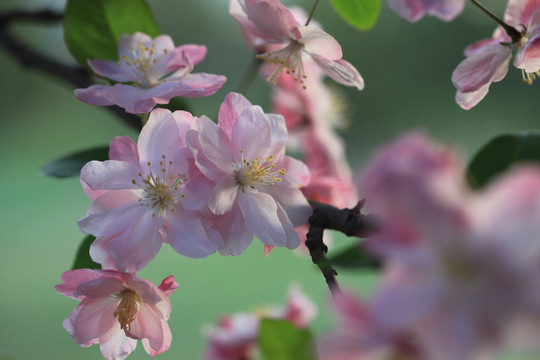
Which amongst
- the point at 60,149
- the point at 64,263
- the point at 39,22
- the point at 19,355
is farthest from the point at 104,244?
the point at 60,149

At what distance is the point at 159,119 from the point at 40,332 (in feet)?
8.57

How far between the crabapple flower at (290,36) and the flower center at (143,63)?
0.26ft

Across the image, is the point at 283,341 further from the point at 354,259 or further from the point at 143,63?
the point at 143,63

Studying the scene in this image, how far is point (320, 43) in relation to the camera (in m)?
0.46

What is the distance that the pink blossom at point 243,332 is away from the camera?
0.71 metres

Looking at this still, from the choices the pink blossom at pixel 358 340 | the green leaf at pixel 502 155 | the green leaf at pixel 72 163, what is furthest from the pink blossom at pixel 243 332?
the pink blossom at pixel 358 340

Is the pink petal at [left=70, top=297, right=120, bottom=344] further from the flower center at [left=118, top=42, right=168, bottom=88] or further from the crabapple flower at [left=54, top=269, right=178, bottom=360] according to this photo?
the flower center at [left=118, top=42, right=168, bottom=88]

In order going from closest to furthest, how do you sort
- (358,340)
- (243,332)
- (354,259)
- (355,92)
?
(358,340) → (354,259) → (243,332) → (355,92)

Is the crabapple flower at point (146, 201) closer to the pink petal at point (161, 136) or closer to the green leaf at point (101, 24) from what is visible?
the pink petal at point (161, 136)

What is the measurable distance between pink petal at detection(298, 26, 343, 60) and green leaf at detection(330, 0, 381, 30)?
0.39 ft

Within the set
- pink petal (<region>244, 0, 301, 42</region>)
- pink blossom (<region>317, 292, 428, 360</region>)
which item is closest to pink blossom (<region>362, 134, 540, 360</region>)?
pink blossom (<region>317, 292, 428, 360</region>)

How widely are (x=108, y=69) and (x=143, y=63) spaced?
0.18ft

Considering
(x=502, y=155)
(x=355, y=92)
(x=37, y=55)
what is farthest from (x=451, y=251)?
(x=355, y=92)

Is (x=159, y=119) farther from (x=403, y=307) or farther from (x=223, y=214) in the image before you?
(x=403, y=307)
